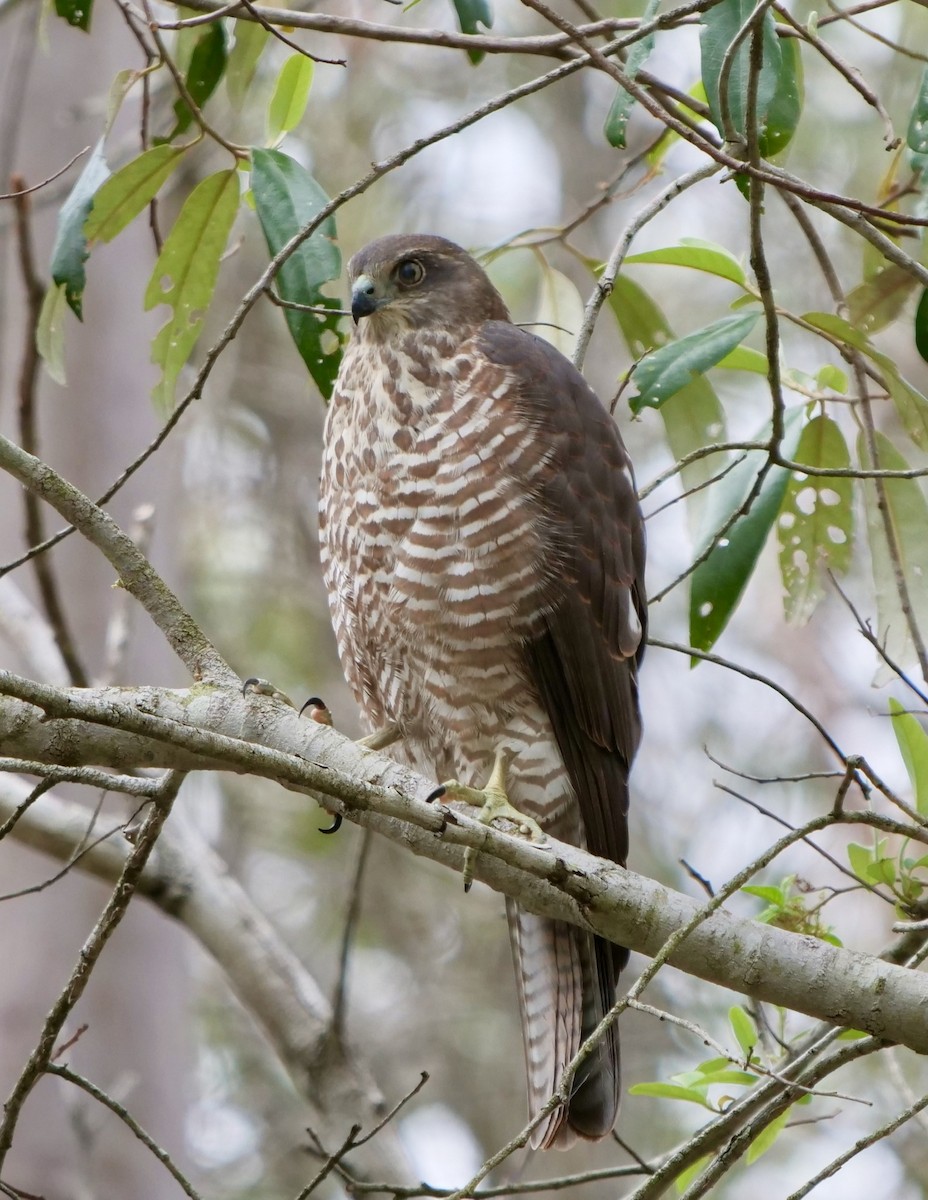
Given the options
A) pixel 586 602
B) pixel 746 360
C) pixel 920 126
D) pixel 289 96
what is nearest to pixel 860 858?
pixel 586 602

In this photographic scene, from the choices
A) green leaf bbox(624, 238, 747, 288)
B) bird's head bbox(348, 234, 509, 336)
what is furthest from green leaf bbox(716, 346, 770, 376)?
bird's head bbox(348, 234, 509, 336)

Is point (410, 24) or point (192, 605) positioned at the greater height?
point (410, 24)

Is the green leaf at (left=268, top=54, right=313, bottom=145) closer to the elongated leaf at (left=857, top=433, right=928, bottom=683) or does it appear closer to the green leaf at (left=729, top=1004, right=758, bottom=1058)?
the elongated leaf at (left=857, top=433, right=928, bottom=683)

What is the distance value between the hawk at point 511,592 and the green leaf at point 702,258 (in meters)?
0.44

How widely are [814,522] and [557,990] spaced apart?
139 centimetres

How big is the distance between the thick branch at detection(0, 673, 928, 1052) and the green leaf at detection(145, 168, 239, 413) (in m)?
1.14

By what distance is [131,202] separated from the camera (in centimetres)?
318

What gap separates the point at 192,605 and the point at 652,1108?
160 inches

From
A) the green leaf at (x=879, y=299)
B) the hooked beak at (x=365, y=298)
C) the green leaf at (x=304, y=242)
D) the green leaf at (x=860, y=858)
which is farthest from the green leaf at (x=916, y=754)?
the hooked beak at (x=365, y=298)

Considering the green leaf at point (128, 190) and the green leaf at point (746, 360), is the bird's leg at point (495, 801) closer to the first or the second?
the green leaf at point (746, 360)

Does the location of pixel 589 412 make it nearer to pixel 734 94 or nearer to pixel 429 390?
pixel 429 390

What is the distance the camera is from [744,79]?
8.72 feet

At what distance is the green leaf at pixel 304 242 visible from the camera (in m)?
2.94

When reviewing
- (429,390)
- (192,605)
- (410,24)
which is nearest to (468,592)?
(429,390)
